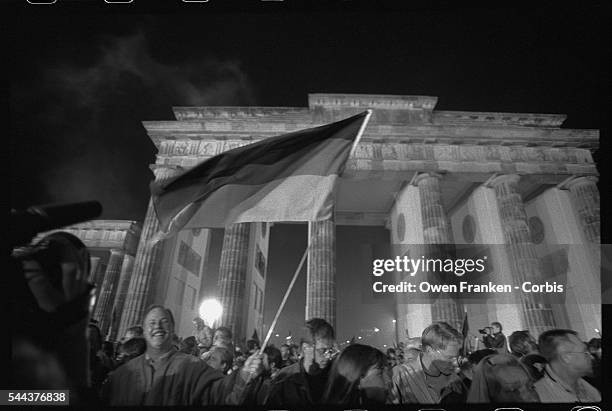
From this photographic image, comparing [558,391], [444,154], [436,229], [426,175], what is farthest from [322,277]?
[558,391]

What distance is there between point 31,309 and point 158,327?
1909 millimetres

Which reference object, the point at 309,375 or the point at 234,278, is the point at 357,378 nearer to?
the point at 309,375

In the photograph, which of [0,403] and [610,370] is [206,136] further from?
[610,370]

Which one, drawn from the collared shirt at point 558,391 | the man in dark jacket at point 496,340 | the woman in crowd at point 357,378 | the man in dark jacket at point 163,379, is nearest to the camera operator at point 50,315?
the man in dark jacket at point 163,379

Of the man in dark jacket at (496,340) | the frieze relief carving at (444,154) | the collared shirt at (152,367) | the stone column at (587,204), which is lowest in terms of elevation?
the collared shirt at (152,367)

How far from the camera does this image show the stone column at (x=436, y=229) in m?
15.2

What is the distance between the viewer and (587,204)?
17547 millimetres

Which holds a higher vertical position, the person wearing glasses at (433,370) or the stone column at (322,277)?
the stone column at (322,277)

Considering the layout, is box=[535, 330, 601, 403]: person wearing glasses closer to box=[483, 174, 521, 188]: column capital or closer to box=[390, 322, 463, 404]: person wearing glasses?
box=[390, 322, 463, 404]: person wearing glasses

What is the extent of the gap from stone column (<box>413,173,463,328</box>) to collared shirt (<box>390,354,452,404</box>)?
10.7 m

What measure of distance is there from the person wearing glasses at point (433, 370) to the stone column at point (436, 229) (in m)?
10.8

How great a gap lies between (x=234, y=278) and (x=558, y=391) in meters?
13.9

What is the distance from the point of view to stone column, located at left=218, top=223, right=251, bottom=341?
15.2 m

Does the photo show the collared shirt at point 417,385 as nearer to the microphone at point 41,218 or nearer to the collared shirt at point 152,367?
the collared shirt at point 152,367
